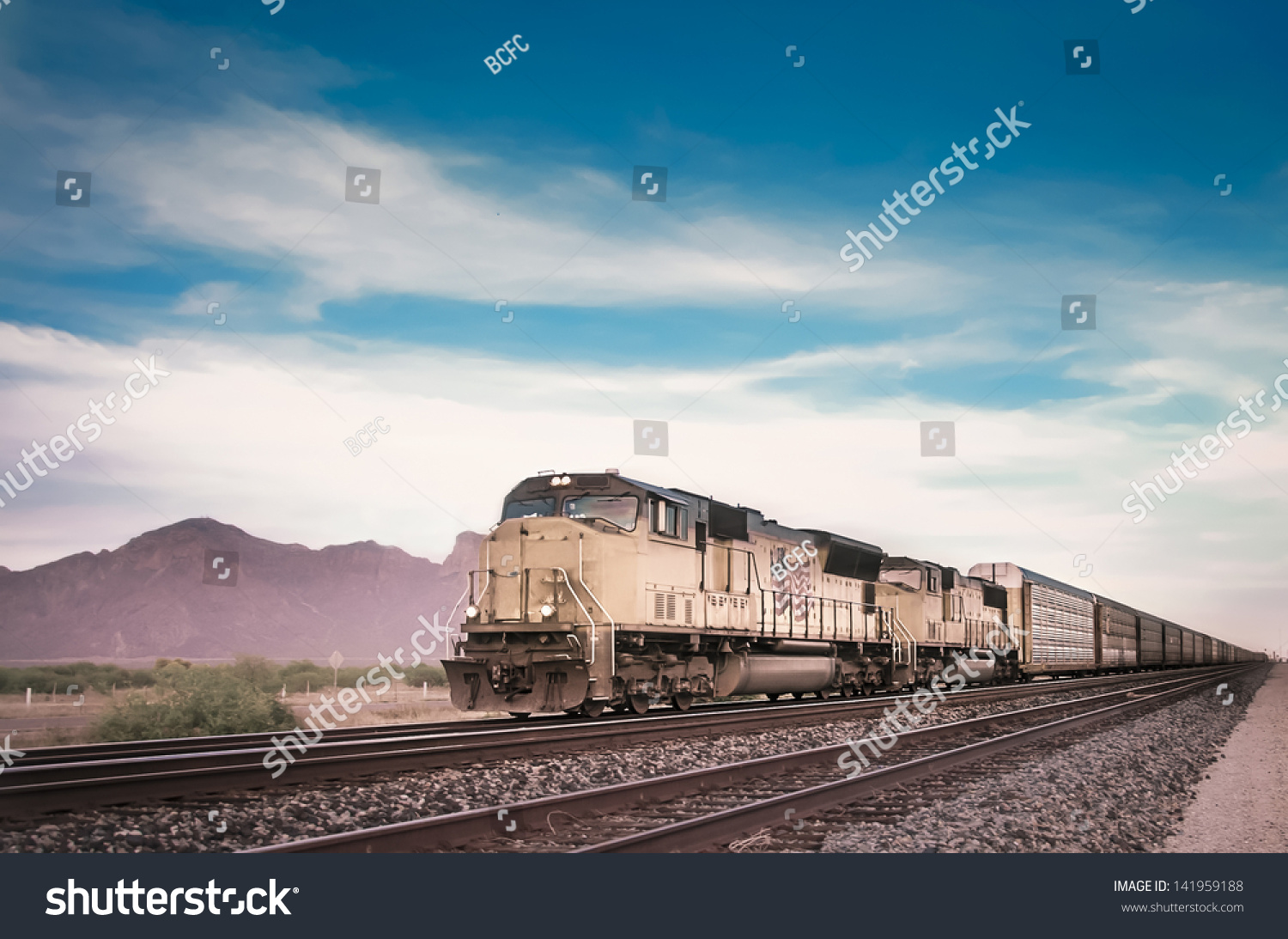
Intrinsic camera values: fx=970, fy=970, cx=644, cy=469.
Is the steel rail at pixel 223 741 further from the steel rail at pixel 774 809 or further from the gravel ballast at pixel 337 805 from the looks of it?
the steel rail at pixel 774 809

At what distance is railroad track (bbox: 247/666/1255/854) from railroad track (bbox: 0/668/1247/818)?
2.44 metres

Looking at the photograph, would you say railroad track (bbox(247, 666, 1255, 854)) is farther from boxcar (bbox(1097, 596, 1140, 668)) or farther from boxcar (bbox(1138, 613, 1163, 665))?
boxcar (bbox(1138, 613, 1163, 665))

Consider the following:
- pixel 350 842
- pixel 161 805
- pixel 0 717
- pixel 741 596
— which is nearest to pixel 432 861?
pixel 350 842

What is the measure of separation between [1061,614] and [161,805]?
39.9 metres

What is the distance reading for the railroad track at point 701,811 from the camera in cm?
662

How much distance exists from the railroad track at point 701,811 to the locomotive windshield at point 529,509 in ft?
20.5

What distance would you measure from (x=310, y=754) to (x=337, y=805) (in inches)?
96.3

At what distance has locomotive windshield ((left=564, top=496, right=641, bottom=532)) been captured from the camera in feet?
49.4

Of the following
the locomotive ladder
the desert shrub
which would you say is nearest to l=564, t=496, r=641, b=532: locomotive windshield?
the desert shrub

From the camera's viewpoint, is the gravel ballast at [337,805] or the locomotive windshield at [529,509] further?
the locomotive windshield at [529,509]

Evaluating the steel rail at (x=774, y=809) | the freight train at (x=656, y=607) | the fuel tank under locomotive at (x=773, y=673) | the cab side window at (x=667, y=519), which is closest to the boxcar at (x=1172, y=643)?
the freight train at (x=656, y=607)

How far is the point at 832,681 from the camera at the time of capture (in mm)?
21922

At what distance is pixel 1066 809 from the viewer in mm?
8711

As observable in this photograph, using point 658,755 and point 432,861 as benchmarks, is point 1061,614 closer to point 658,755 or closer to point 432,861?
point 658,755
